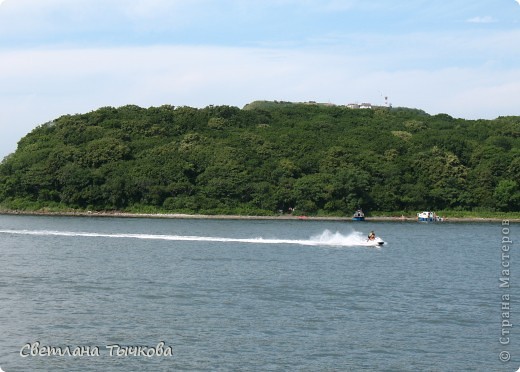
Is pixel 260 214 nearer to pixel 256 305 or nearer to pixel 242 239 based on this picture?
pixel 242 239

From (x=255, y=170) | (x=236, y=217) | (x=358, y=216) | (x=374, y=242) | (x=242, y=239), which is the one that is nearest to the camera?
(x=374, y=242)

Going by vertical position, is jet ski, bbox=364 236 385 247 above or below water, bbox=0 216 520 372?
above

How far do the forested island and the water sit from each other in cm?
4568

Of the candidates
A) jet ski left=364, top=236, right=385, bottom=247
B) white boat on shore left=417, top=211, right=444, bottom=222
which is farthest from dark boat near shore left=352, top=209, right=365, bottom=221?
jet ski left=364, top=236, right=385, bottom=247

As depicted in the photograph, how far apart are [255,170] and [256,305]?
7837 cm

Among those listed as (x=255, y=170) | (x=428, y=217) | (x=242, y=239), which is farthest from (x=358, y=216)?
(x=242, y=239)

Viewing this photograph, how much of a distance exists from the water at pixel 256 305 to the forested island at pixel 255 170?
1799 inches

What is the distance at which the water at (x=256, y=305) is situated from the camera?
25844 millimetres

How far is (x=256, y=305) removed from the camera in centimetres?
3375

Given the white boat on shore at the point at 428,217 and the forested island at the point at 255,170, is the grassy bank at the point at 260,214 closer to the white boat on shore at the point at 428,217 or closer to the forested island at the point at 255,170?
the forested island at the point at 255,170

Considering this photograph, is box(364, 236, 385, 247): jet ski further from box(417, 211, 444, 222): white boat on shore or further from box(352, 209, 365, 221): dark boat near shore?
box(417, 211, 444, 222): white boat on shore

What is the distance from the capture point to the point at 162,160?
11562 cm

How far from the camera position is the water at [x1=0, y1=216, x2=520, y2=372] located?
25844 millimetres

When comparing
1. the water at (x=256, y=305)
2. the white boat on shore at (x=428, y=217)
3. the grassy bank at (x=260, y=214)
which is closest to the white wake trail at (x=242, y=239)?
the water at (x=256, y=305)
